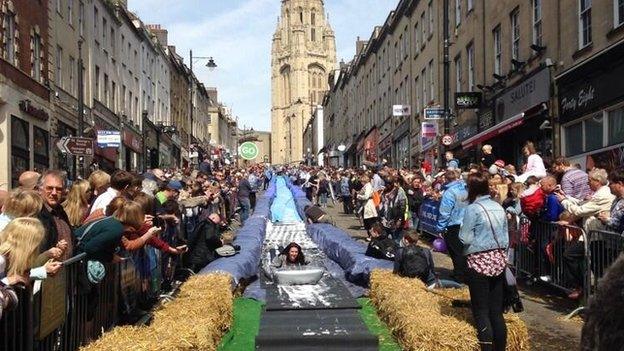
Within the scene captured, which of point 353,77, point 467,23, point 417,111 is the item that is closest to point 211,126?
point 353,77

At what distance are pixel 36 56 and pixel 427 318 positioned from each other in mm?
21261

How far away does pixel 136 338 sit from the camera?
6.41 metres

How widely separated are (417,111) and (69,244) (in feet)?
102

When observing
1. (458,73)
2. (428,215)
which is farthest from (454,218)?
(458,73)

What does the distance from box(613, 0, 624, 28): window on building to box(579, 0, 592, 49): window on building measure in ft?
4.77

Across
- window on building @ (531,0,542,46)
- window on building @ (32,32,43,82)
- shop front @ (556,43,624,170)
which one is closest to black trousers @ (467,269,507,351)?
shop front @ (556,43,624,170)

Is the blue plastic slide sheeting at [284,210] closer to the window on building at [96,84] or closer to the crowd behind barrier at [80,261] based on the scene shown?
the window on building at [96,84]

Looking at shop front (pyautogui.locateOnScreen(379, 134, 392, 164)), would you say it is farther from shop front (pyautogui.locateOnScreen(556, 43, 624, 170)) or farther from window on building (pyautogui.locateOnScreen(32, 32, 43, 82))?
shop front (pyautogui.locateOnScreen(556, 43, 624, 170))

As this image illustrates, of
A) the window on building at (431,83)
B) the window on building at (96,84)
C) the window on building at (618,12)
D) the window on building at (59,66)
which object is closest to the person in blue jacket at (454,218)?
the window on building at (618,12)

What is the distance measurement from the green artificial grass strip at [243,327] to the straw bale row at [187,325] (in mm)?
133

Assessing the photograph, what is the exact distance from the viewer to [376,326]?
29.8ft

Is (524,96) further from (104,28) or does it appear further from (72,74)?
(104,28)

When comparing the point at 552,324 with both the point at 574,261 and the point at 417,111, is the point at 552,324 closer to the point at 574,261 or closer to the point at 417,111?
the point at 574,261

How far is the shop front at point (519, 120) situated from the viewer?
19125 mm
